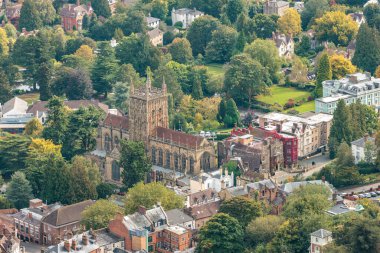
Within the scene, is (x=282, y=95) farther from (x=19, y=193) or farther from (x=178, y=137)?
(x=19, y=193)

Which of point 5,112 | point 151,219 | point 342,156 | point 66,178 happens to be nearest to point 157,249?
point 151,219

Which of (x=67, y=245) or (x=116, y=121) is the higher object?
(x=116, y=121)

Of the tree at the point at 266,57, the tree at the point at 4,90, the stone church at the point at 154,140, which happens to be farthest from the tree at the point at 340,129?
the tree at the point at 4,90

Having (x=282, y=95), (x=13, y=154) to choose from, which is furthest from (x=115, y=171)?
(x=282, y=95)

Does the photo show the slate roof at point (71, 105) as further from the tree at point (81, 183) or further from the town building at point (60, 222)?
Answer: the town building at point (60, 222)

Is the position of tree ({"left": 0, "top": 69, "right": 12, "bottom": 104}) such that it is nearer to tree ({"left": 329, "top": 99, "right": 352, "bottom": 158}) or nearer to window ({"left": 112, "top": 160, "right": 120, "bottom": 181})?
window ({"left": 112, "top": 160, "right": 120, "bottom": 181})
